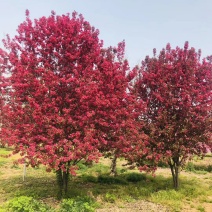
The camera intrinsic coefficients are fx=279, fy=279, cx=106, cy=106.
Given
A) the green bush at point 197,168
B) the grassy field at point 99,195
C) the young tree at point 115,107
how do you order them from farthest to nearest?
the green bush at point 197,168 → the young tree at point 115,107 → the grassy field at point 99,195

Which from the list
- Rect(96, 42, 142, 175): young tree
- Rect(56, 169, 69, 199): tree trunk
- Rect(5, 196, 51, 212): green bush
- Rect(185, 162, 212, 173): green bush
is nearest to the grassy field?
Rect(5, 196, 51, 212): green bush

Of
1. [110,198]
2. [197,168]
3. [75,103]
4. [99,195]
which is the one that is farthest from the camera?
[197,168]

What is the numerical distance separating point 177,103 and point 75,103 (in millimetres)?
5232

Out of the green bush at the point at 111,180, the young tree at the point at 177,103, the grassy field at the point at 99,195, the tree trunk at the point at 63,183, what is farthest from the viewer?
the green bush at the point at 111,180

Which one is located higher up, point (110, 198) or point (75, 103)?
point (75, 103)

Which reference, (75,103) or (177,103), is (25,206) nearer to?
(75,103)

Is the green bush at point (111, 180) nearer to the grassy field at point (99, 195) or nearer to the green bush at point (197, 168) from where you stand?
the grassy field at point (99, 195)

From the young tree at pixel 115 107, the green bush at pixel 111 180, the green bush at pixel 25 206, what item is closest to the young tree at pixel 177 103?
the young tree at pixel 115 107

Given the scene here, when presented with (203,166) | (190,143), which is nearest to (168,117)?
(190,143)

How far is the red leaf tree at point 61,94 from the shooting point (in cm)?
994

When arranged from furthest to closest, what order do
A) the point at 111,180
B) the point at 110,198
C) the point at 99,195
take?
the point at 111,180 < the point at 99,195 < the point at 110,198

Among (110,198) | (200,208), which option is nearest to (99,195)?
(110,198)

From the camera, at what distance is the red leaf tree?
9938 mm

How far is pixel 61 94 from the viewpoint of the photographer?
10.8 metres
